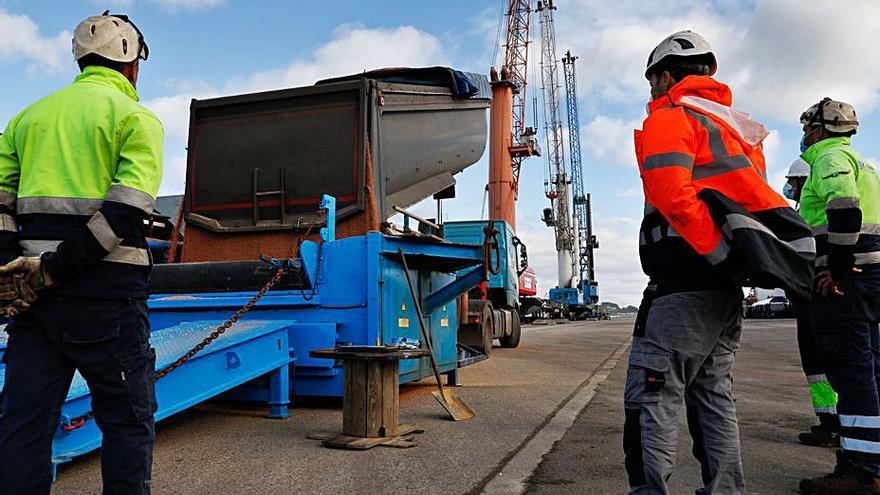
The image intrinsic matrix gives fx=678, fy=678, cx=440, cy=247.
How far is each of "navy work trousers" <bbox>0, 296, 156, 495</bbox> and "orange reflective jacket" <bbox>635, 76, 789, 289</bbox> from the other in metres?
1.96

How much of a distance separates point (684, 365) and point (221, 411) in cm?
437

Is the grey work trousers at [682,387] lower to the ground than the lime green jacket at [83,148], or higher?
lower

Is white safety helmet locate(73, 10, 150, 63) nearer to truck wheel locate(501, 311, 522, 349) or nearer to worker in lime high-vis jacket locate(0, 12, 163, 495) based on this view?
worker in lime high-vis jacket locate(0, 12, 163, 495)

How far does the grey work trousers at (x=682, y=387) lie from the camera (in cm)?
250

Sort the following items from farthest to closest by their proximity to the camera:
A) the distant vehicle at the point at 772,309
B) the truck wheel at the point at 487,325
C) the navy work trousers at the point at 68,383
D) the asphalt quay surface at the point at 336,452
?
the distant vehicle at the point at 772,309, the truck wheel at the point at 487,325, the asphalt quay surface at the point at 336,452, the navy work trousers at the point at 68,383

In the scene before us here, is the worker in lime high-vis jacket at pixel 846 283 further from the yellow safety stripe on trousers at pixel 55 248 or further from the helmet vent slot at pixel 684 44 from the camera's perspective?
the yellow safety stripe on trousers at pixel 55 248

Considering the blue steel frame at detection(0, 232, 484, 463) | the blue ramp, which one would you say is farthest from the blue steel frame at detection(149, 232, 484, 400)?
the blue ramp

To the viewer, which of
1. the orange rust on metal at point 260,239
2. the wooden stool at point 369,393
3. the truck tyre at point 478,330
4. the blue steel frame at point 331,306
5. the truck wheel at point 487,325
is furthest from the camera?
the truck wheel at point 487,325

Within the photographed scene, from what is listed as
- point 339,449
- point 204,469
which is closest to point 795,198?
point 339,449

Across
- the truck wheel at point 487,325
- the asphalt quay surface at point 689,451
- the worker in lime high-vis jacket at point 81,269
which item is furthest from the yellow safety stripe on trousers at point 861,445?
the truck wheel at point 487,325

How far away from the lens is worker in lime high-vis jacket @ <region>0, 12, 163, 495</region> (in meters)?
2.22

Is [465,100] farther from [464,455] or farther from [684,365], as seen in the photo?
[684,365]

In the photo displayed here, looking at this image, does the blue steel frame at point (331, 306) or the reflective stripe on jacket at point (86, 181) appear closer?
the reflective stripe on jacket at point (86, 181)

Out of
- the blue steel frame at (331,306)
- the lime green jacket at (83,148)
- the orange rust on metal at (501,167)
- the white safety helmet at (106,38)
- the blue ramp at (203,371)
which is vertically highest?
the orange rust on metal at (501,167)
